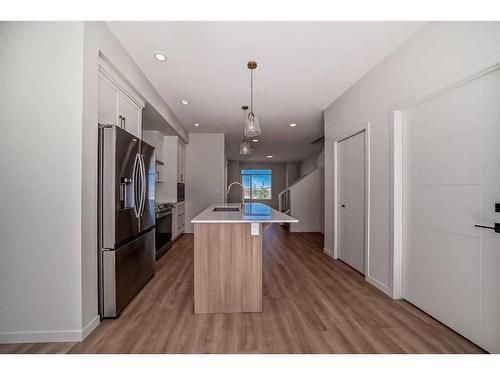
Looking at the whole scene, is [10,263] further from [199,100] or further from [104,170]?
[199,100]

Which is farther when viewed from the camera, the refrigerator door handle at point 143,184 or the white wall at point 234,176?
the white wall at point 234,176

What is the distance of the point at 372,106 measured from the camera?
2.75 meters

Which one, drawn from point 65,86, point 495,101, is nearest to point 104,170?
point 65,86

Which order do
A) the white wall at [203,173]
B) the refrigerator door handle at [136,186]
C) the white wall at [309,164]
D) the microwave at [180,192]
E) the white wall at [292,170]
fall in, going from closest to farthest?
the refrigerator door handle at [136,186] → the microwave at [180,192] → the white wall at [203,173] → the white wall at [309,164] → the white wall at [292,170]

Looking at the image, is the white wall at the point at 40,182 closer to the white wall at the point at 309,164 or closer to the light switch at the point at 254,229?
the light switch at the point at 254,229

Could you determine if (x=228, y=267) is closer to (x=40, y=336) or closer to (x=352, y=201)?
(x=40, y=336)

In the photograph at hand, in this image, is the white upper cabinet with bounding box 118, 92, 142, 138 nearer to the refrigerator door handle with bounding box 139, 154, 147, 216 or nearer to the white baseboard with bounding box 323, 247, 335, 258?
the refrigerator door handle with bounding box 139, 154, 147, 216

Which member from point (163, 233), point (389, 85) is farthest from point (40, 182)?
point (389, 85)

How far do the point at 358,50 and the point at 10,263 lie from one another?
3.57 metres

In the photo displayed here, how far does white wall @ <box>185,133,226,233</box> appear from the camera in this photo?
235 inches

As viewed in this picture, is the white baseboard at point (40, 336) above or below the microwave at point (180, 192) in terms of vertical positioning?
below

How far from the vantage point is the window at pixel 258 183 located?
1195 cm

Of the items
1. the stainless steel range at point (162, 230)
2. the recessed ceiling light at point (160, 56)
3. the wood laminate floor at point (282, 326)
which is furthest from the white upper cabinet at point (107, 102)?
the wood laminate floor at point (282, 326)

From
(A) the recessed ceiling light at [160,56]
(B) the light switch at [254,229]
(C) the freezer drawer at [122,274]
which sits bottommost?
(C) the freezer drawer at [122,274]
